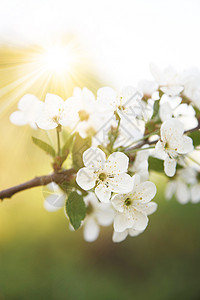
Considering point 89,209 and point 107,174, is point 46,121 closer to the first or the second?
point 107,174

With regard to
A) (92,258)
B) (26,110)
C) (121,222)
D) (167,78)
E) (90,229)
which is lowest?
(92,258)

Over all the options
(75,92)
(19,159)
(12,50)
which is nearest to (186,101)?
(75,92)

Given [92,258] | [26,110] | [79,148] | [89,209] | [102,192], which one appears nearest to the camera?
[102,192]

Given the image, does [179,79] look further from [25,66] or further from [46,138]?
[25,66]

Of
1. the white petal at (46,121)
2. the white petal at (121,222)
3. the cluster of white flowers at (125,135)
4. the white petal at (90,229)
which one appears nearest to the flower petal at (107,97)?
the cluster of white flowers at (125,135)

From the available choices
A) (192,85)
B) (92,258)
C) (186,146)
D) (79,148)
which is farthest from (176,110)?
(92,258)

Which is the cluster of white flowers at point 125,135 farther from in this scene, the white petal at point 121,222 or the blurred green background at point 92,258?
the blurred green background at point 92,258
